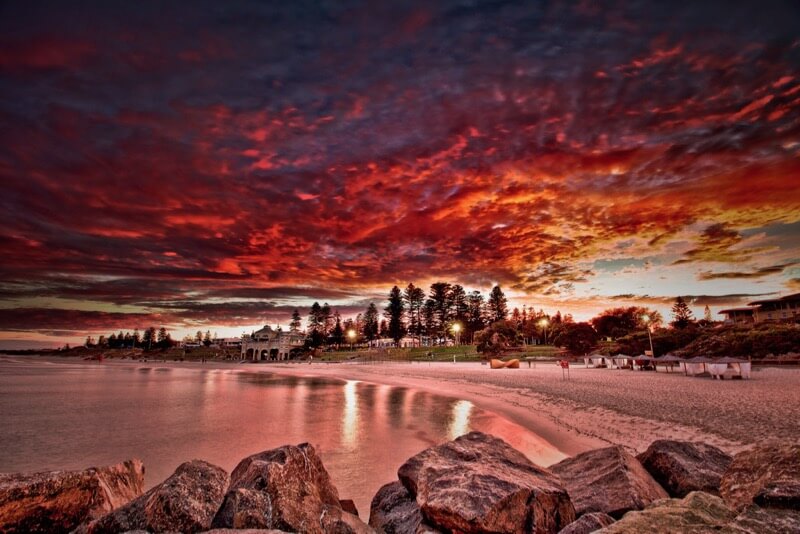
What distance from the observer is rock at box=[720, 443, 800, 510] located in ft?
11.6

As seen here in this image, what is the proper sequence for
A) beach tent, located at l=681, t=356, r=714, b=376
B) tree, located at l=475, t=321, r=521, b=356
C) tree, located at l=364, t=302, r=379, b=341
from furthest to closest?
tree, located at l=364, t=302, r=379, b=341 → tree, located at l=475, t=321, r=521, b=356 → beach tent, located at l=681, t=356, r=714, b=376

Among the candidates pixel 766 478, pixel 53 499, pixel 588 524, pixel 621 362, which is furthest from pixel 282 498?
pixel 621 362

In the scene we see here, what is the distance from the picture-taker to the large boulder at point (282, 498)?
12.8 feet

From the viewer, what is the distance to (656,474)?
5801mm

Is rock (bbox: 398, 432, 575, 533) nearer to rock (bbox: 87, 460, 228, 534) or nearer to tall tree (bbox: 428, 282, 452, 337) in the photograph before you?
rock (bbox: 87, 460, 228, 534)

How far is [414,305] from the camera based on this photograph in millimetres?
124125

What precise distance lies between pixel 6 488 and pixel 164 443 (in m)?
13.5

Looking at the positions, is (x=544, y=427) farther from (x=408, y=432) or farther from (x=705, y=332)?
(x=705, y=332)

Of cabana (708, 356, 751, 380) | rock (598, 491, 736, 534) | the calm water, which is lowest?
the calm water

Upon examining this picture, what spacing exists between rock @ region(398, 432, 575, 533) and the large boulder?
42.7 inches

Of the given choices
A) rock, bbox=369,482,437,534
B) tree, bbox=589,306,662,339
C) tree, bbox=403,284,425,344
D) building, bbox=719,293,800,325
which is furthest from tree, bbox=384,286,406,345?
rock, bbox=369,482,437,534

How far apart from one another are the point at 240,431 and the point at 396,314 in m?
100

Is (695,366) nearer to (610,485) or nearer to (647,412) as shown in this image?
(647,412)

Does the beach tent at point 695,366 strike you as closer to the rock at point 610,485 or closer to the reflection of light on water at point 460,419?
the reflection of light on water at point 460,419
